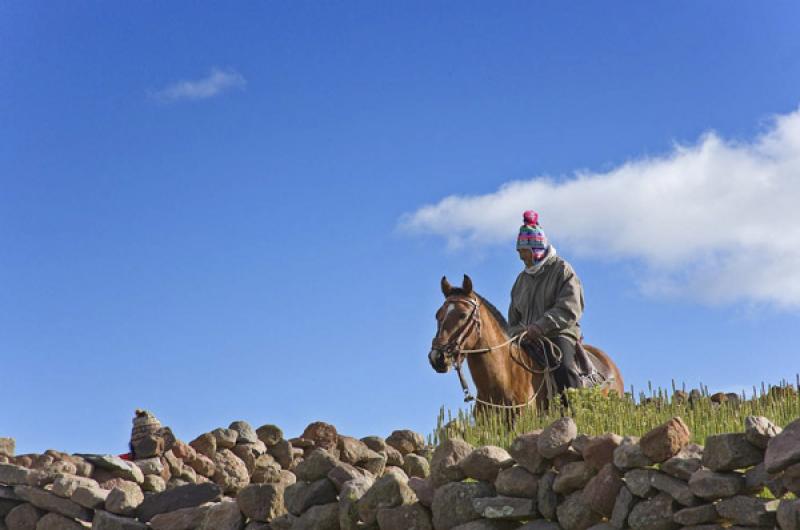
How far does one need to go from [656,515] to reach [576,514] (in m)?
0.55

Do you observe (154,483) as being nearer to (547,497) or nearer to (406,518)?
(406,518)

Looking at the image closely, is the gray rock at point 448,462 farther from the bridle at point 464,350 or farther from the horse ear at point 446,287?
the horse ear at point 446,287

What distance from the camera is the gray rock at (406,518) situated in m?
7.38

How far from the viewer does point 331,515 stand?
26.0ft

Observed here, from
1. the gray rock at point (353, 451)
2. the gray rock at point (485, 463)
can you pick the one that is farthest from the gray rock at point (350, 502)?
the gray rock at point (353, 451)

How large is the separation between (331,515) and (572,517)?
202cm

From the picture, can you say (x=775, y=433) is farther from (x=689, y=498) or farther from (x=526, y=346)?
(x=526, y=346)

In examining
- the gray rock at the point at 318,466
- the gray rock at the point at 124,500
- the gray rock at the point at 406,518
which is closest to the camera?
the gray rock at the point at 406,518

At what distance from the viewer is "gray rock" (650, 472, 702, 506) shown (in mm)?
6121

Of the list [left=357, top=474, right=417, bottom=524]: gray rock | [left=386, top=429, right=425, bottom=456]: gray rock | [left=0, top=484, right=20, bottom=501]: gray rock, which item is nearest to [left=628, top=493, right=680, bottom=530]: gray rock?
[left=357, top=474, right=417, bottom=524]: gray rock

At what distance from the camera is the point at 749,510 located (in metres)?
5.86

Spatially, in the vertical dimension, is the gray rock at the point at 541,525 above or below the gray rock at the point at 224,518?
below

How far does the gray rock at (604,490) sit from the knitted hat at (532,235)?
177 inches

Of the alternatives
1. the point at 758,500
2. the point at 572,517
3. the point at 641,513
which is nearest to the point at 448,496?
the point at 572,517
